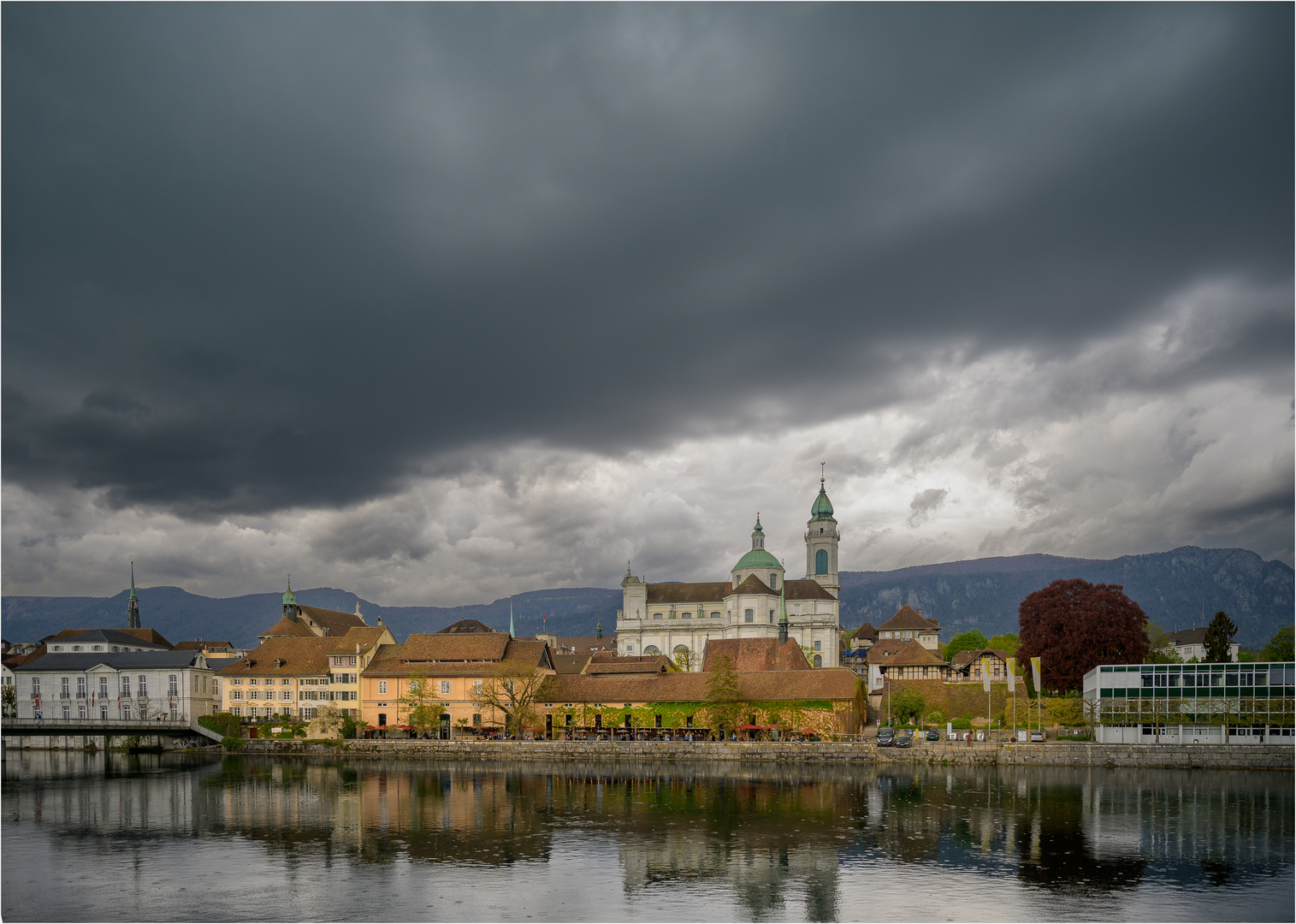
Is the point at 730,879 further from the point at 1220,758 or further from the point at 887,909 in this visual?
the point at 1220,758

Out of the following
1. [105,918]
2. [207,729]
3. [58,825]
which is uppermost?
[105,918]

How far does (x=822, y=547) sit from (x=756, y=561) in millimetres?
19426

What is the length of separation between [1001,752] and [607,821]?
3995 centimetres

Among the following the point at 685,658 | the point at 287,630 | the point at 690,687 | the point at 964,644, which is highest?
the point at 287,630

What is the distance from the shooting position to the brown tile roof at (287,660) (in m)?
103

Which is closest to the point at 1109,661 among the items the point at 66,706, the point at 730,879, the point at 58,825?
the point at 730,879

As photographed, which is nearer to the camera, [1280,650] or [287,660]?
[287,660]

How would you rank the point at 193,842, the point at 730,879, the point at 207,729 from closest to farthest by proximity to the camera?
the point at 730,879 < the point at 193,842 < the point at 207,729

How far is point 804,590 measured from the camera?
557 ft

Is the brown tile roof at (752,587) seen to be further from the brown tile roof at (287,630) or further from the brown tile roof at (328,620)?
the brown tile roof at (287,630)

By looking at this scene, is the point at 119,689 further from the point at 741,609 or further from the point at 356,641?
the point at 741,609

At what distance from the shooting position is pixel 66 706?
4210 inches

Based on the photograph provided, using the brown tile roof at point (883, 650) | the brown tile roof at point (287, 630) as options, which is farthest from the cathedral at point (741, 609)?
the brown tile roof at point (287, 630)

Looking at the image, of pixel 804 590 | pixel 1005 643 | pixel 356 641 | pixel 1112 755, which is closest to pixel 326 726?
pixel 356 641
